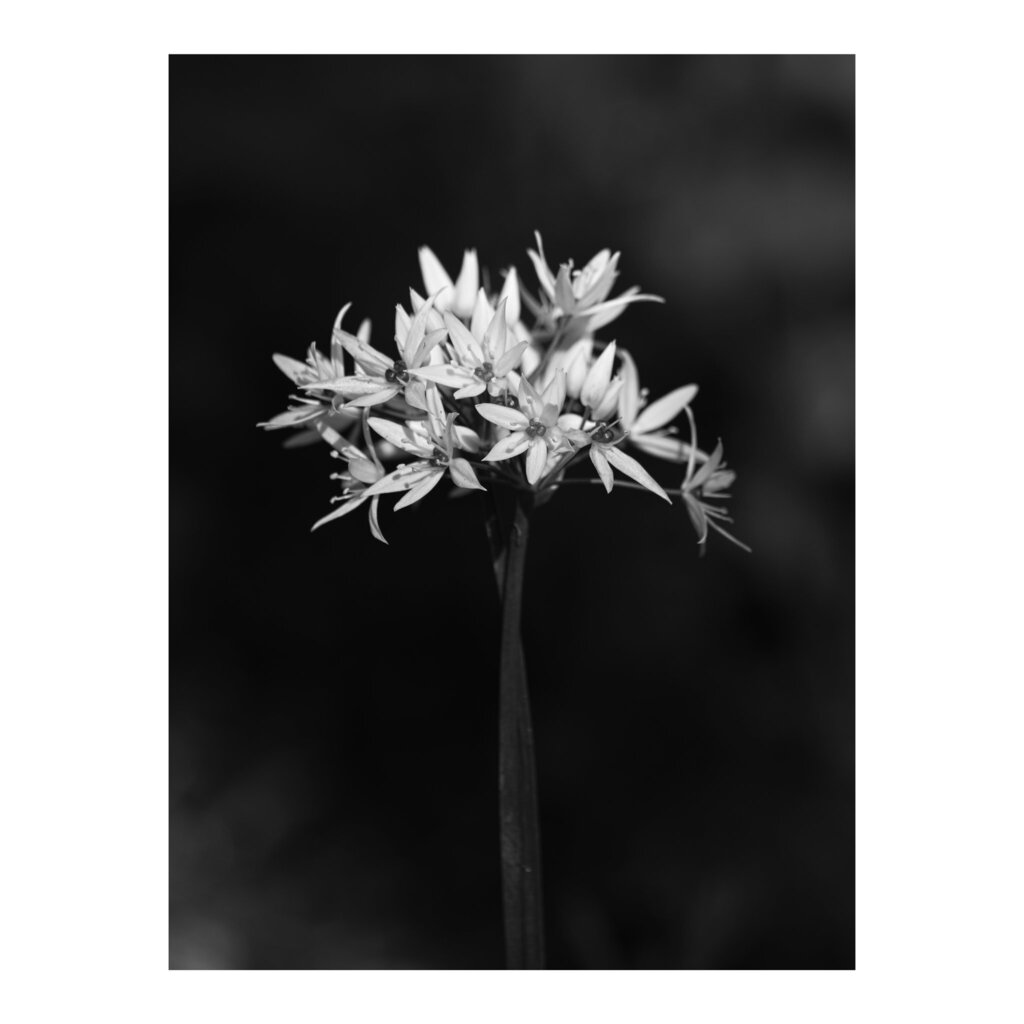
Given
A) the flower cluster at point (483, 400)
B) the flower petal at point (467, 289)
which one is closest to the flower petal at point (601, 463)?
the flower cluster at point (483, 400)

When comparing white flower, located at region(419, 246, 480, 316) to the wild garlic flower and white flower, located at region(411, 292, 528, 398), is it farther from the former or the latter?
the wild garlic flower

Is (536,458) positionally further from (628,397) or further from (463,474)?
(628,397)

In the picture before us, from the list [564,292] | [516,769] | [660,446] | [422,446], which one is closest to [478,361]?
[422,446]

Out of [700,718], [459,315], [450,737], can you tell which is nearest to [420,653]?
[450,737]

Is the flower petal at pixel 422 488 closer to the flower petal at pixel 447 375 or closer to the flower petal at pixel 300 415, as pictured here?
the flower petal at pixel 447 375

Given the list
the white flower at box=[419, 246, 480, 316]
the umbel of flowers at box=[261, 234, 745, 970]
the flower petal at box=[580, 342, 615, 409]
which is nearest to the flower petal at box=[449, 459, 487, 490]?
the umbel of flowers at box=[261, 234, 745, 970]

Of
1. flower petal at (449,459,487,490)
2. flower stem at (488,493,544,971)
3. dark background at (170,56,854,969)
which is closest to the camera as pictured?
flower petal at (449,459,487,490)
